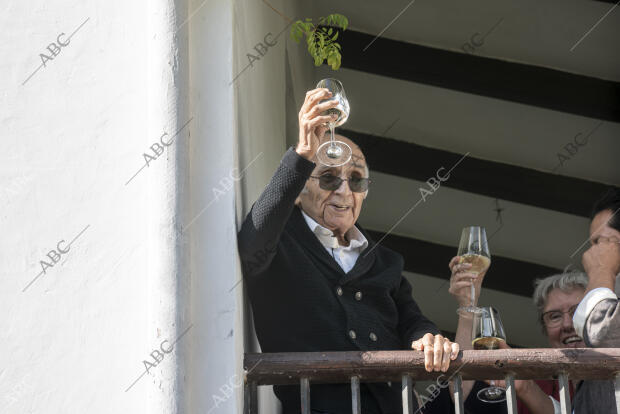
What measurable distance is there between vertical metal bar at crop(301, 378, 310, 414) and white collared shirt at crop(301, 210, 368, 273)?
676mm

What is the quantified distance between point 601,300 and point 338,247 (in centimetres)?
96

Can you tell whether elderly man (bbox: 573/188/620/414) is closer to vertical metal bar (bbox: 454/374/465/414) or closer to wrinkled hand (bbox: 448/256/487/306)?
wrinkled hand (bbox: 448/256/487/306)

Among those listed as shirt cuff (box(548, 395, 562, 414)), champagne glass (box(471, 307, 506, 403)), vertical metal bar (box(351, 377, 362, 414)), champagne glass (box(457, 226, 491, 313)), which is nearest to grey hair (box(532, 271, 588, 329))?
shirt cuff (box(548, 395, 562, 414))

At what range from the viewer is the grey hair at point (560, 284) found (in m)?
5.47

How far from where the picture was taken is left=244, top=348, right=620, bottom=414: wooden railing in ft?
12.5

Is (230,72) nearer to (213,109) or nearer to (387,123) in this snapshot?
(213,109)

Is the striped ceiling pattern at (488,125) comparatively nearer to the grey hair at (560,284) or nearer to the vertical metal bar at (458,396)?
the grey hair at (560,284)

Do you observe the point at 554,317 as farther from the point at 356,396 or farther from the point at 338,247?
the point at 356,396

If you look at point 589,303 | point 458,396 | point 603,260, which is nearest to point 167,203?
point 458,396

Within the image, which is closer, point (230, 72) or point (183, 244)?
point (183, 244)

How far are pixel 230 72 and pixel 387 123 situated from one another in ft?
11.2

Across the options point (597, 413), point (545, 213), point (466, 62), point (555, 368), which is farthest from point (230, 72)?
point (545, 213)

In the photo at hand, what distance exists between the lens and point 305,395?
150 inches

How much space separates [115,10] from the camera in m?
4.16
